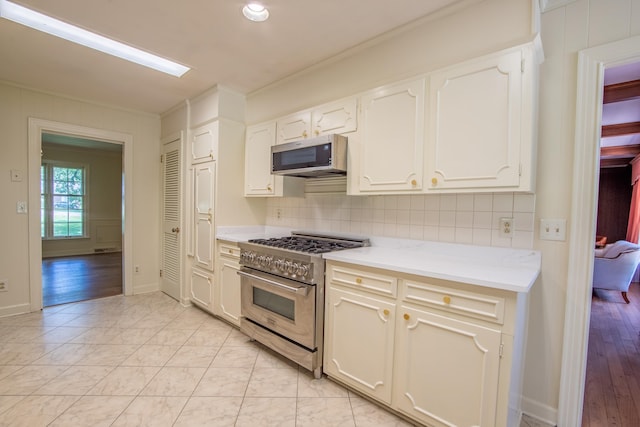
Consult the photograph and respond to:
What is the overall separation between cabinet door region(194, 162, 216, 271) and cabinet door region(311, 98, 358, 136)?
1.29 meters

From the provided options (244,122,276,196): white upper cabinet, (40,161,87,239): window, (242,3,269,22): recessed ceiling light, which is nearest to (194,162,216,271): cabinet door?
(244,122,276,196): white upper cabinet

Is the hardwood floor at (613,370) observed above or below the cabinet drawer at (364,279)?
below

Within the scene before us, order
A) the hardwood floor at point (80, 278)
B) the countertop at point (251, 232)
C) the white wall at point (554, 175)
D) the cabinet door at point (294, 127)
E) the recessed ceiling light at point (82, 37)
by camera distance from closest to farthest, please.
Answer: the white wall at point (554, 175)
the recessed ceiling light at point (82, 37)
the cabinet door at point (294, 127)
the countertop at point (251, 232)
the hardwood floor at point (80, 278)

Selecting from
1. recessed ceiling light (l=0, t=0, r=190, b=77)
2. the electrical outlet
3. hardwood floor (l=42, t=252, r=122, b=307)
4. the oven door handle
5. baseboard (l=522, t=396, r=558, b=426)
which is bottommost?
hardwood floor (l=42, t=252, r=122, b=307)

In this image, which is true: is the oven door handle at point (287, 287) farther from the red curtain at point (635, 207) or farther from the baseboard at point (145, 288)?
the red curtain at point (635, 207)

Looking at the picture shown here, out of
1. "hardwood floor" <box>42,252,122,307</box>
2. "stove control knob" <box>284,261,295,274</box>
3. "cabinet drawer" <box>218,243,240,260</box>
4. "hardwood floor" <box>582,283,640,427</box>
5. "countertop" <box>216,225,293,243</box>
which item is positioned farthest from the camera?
"hardwood floor" <box>42,252,122,307</box>

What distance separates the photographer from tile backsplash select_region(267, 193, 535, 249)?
1.76m

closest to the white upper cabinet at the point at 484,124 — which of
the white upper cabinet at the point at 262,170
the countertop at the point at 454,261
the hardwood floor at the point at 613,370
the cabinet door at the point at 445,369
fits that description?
the countertop at the point at 454,261

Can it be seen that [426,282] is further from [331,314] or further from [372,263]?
[331,314]

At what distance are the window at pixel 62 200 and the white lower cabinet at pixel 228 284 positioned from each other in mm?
5871

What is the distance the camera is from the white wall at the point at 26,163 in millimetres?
3064

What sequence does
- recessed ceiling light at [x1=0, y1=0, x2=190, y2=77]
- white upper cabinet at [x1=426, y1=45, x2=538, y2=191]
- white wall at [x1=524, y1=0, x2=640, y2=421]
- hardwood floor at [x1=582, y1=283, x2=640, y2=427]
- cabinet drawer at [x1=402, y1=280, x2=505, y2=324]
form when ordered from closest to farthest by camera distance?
1. cabinet drawer at [x1=402, y1=280, x2=505, y2=324]
2. white upper cabinet at [x1=426, y1=45, x2=538, y2=191]
3. white wall at [x1=524, y1=0, x2=640, y2=421]
4. hardwood floor at [x1=582, y1=283, x2=640, y2=427]
5. recessed ceiling light at [x1=0, y1=0, x2=190, y2=77]

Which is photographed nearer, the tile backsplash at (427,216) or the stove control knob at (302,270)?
the tile backsplash at (427,216)

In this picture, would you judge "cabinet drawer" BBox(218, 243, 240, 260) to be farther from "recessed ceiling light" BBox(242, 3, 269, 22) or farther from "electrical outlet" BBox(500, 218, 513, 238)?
"electrical outlet" BBox(500, 218, 513, 238)
